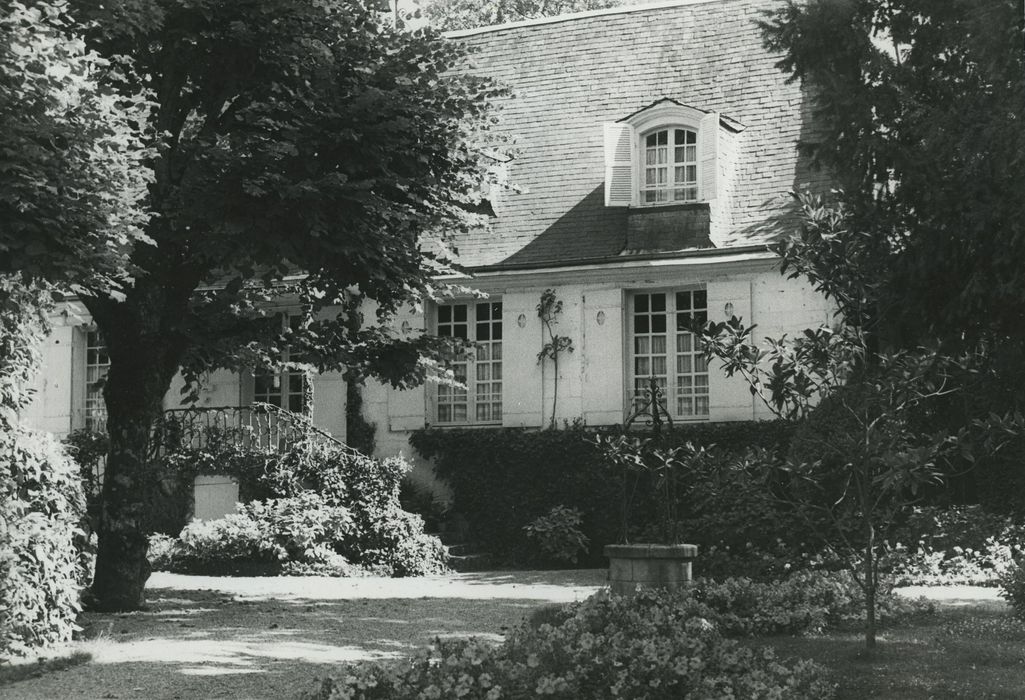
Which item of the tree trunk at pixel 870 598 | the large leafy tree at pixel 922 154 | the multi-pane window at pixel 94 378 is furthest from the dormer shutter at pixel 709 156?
the multi-pane window at pixel 94 378

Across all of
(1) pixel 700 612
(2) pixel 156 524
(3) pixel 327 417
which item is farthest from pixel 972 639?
(2) pixel 156 524

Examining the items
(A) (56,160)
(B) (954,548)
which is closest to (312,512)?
(B) (954,548)

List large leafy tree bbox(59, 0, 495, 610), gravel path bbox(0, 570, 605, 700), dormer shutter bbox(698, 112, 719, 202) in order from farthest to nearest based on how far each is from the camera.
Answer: dormer shutter bbox(698, 112, 719, 202), large leafy tree bbox(59, 0, 495, 610), gravel path bbox(0, 570, 605, 700)

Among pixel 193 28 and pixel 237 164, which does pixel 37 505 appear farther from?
pixel 193 28

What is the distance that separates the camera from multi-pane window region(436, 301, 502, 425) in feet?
65.4

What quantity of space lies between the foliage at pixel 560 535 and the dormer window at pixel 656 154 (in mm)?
5020

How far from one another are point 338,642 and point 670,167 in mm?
11085

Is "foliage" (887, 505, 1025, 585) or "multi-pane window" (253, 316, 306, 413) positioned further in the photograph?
"multi-pane window" (253, 316, 306, 413)

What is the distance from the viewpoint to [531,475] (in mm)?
18500

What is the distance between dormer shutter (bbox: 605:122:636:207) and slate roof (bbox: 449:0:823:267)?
29 centimetres

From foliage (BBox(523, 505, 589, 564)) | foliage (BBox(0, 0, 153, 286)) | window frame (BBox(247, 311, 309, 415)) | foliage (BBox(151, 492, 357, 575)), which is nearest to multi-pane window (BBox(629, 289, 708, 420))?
foliage (BBox(523, 505, 589, 564))

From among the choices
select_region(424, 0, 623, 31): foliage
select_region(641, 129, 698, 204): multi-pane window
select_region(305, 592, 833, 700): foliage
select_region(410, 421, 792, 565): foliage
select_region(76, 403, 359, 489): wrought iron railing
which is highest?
select_region(424, 0, 623, 31): foliage

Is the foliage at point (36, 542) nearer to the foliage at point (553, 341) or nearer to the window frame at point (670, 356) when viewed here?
the foliage at point (553, 341)

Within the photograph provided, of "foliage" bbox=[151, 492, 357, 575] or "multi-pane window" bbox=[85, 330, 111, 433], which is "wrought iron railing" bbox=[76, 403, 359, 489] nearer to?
"foliage" bbox=[151, 492, 357, 575]
